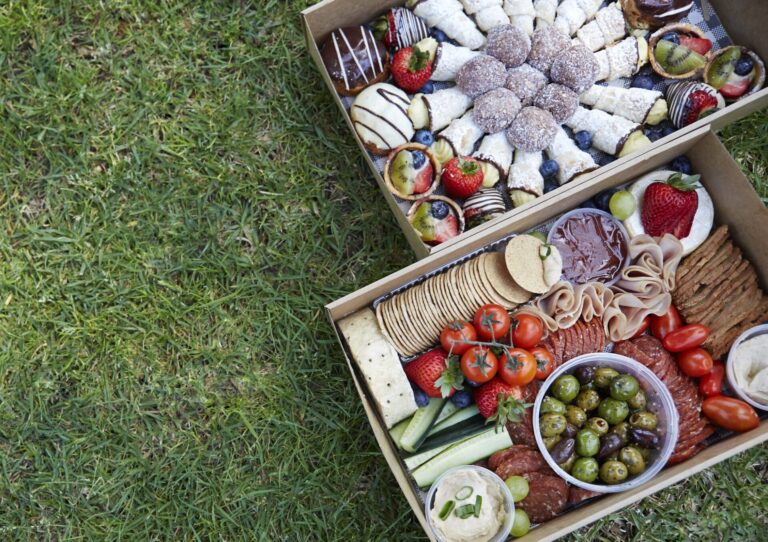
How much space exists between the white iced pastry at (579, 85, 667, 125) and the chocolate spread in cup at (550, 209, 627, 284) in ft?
1.41

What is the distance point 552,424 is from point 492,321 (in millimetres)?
411

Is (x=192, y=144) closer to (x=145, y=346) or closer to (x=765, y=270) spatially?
→ (x=145, y=346)

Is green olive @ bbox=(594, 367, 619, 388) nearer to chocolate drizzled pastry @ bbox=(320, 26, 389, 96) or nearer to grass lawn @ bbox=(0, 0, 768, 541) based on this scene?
grass lawn @ bbox=(0, 0, 768, 541)

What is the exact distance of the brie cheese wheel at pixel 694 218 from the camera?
8.31 ft

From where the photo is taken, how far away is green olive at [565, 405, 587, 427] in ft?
7.77

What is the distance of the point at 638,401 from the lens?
237cm

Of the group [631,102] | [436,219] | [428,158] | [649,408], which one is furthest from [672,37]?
[649,408]

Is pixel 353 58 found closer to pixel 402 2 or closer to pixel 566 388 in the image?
pixel 402 2

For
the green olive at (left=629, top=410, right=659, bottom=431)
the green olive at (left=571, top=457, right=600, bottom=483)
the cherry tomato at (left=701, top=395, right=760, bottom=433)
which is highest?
the green olive at (left=629, top=410, right=659, bottom=431)

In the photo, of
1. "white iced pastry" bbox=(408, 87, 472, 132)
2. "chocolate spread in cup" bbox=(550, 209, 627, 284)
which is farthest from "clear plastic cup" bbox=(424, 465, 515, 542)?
"white iced pastry" bbox=(408, 87, 472, 132)

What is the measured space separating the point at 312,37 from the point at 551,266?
3.93 feet

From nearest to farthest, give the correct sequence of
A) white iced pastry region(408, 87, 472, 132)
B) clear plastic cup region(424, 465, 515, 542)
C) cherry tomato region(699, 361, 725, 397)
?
clear plastic cup region(424, 465, 515, 542) → cherry tomato region(699, 361, 725, 397) → white iced pastry region(408, 87, 472, 132)

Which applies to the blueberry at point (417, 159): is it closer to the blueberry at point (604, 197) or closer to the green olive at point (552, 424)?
the blueberry at point (604, 197)

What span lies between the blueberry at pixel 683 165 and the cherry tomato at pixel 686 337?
0.58 meters
